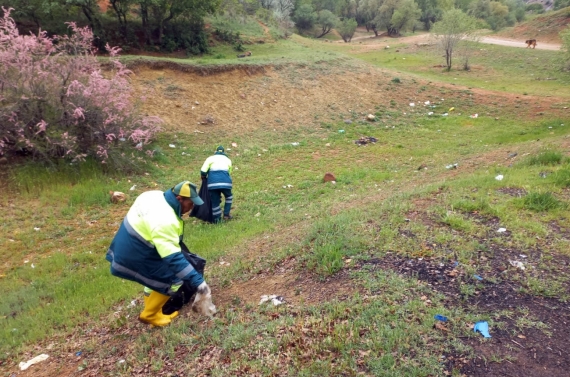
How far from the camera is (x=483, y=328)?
285 cm

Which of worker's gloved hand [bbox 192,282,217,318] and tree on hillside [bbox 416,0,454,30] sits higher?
tree on hillside [bbox 416,0,454,30]

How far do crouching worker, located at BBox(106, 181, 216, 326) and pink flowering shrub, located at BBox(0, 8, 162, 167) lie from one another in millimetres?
5420

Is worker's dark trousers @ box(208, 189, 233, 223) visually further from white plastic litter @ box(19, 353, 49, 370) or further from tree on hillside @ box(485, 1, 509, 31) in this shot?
tree on hillside @ box(485, 1, 509, 31)

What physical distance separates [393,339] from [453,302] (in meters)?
0.73

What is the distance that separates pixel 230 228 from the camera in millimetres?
6449

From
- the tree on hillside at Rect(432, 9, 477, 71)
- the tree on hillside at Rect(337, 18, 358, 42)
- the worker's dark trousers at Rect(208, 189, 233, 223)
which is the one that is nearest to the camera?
the worker's dark trousers at Rect(208, 189, 233, 223)

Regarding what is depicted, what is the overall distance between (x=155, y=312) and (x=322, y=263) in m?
1.72

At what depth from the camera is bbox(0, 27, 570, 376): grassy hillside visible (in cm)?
281

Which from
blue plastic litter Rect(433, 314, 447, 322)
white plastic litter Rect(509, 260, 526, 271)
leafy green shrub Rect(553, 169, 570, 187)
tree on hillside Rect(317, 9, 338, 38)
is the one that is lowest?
blue plastic litter Rect(433, 314, 447, 322)

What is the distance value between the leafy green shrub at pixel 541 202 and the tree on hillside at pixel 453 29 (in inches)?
750

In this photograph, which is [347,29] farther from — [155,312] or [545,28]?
[155,312]

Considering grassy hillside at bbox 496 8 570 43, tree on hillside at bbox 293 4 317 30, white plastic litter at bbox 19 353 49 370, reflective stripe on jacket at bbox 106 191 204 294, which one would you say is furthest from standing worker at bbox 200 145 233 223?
tree on hillside at bbox 293 4 317 30

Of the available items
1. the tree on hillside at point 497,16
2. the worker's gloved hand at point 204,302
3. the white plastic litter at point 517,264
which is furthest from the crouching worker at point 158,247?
the tree on hillside at point 497,16

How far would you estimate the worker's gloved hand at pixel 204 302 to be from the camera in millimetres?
3459
